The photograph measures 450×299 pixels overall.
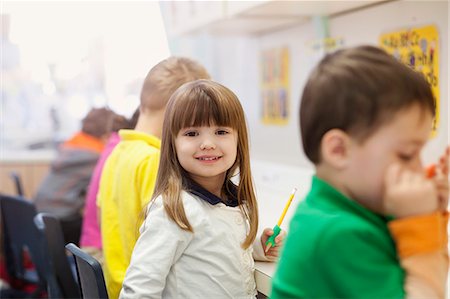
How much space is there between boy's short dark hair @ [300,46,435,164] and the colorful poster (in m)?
1.89

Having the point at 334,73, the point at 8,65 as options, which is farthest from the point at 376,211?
the point at 8,65

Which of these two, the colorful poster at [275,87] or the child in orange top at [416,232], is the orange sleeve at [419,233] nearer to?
the child in orange top at [416,232]

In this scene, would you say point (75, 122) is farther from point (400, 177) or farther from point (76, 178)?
point (400, 177)

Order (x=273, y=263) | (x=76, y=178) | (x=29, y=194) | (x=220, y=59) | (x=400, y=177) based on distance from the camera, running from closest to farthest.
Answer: (x=400, y=177) → (x=273, y=263) → (x=220, y=59) → (x=76, y=178) → (x=29, y=194)

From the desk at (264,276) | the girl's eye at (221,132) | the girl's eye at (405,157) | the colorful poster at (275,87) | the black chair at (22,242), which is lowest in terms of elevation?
the black chair at (22,242)

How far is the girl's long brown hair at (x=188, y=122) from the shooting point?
112 centimetres

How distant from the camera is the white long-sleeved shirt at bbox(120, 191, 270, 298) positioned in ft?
3.55

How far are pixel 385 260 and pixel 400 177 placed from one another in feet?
0.31

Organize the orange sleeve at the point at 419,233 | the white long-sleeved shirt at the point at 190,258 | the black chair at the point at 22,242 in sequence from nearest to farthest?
the orange sleeve at the point at 419,233
the white long-sleeved shirt at the point at 190,258
the black chair at the point at 22,242

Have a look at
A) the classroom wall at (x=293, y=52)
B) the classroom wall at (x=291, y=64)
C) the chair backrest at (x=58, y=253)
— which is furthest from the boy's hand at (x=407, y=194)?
the chair backrest at (x=58, y=253)

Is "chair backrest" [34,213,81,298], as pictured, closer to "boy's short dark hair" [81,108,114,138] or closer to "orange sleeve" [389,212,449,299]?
"boy's short dark hair" [81,108,114,138]

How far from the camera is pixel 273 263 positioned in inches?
47.6

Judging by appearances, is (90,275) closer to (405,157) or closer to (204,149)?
(204,149)

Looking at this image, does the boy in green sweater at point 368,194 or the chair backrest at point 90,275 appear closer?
the boy in green sweater at point 368,194
